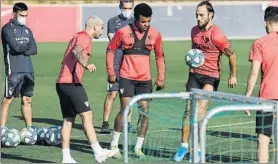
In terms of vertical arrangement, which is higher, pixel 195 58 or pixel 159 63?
pixel 195 58

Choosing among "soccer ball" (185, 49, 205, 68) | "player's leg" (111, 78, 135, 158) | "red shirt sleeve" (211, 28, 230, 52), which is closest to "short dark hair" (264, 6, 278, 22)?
"red shirt sleeve" (211, 28, 230, 52)

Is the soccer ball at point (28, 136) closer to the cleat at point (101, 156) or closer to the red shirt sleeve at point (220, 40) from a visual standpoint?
the cleat at point (101, 156)

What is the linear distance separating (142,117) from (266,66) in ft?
9.20

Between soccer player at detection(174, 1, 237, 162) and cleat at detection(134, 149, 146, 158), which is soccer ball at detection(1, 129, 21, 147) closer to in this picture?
cleat at detection(134, 149, 146, 158)

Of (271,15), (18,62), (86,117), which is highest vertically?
(271,15)

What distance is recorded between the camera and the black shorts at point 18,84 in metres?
15.1

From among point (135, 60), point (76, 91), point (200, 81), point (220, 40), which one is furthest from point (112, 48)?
point (220, 40)

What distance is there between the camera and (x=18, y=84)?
1516 centimetres

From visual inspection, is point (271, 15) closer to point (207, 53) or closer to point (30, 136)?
point (207, 53)

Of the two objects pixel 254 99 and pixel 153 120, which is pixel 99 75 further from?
pixel 254 99

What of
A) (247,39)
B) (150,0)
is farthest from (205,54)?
(150,0)

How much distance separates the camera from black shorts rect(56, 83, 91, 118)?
12.8 meters

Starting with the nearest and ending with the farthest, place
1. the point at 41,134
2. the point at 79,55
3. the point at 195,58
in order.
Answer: the point at 79,55
the point at 195,58
the point at 41,134

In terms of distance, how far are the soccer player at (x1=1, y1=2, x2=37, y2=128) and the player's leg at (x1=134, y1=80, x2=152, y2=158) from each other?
222 cm
